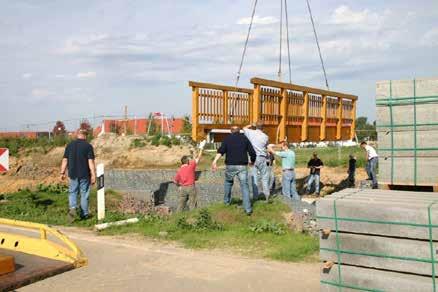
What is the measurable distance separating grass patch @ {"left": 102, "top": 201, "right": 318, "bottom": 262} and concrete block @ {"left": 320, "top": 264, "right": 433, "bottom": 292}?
254 centimetres

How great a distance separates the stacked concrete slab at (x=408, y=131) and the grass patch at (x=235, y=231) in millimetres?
2301

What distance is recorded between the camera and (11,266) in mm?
3391

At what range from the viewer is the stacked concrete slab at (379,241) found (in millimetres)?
4293

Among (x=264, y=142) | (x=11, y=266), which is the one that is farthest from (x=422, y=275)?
(x=264, y=142)

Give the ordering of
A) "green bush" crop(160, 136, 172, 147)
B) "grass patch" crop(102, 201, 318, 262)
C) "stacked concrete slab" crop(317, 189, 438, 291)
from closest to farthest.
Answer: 1. "stacked concrete slab" crop(317, 189, 438, 291)
2. "grass patch" crop(102, 201, 318, 262)
3. "green bush" crop(160, 136, 172, 147)

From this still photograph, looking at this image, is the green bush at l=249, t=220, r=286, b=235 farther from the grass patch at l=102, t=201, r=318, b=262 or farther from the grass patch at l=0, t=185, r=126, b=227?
the grass patch at l=0, t=185, r=126, b=227

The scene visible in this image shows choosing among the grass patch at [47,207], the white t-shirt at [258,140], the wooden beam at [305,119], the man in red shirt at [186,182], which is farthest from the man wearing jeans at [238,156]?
the wooden beam at [305,119]

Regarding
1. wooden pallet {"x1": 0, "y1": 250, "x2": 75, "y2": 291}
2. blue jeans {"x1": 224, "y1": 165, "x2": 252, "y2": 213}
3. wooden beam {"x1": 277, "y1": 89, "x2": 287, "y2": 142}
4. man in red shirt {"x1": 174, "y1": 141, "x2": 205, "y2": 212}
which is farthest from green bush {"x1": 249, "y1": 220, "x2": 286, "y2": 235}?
wooden pallet {"x1": 0, "y1": 250, "x2": 75, "y2": 291}

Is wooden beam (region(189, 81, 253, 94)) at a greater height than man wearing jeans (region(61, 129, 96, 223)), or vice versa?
wooden beam (region(189, 81, 253, 94))

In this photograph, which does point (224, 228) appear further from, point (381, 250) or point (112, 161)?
point (112, 161)

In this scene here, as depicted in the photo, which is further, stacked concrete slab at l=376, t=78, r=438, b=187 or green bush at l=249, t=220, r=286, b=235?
green bush at l=249, t=220, r=286, b=235

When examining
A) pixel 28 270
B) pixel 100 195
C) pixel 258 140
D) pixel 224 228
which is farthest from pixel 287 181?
pixel 28 270

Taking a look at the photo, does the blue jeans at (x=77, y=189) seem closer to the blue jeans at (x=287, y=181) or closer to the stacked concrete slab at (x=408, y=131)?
the blue jeans at (x=287, y=181)

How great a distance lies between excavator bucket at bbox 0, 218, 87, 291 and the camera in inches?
130
